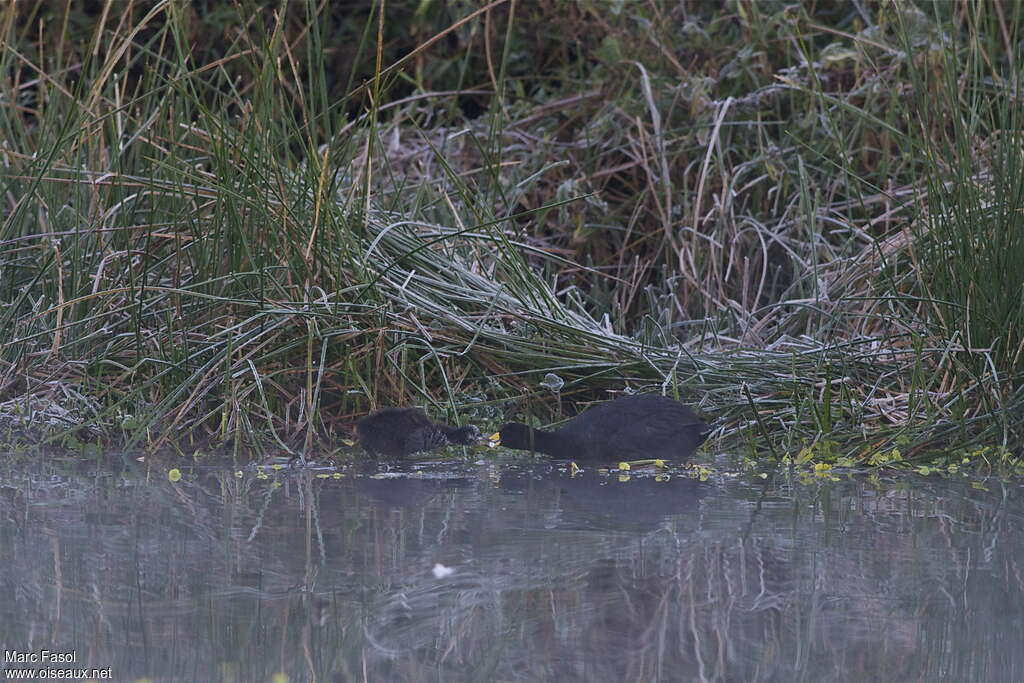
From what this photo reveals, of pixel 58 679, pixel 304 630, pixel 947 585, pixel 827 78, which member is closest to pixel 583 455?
pixel 947 585

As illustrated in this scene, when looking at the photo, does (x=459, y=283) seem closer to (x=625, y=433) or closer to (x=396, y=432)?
(x=396, y=432)

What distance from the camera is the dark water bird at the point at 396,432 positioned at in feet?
9.64

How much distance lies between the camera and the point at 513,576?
2.00 m

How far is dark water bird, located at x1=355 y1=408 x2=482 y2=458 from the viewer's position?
2938 millimetres

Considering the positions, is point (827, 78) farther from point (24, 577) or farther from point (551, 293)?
point (24, 577)

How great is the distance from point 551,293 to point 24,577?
1.98m

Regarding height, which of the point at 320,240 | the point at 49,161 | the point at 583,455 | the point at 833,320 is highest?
the point at 49,161

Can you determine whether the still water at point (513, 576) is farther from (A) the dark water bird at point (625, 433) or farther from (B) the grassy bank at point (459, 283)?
(B) the grassy bank at point (459, 283)

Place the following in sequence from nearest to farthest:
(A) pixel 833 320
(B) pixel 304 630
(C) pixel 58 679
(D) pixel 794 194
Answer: (C) pixel 58 679, (B) pixel 304 630, (A) pixel 833 320, (D) pixel 794 194

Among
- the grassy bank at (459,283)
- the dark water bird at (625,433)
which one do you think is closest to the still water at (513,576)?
the dark water bird at (625,433)

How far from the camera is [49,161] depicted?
331 centimetres

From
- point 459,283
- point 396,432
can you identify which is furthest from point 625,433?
point 459,283

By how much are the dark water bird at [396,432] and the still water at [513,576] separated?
0.41ft

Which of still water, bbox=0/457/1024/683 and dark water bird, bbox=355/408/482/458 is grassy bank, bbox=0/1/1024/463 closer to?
dark water bird, bbox=355/408/482/458
